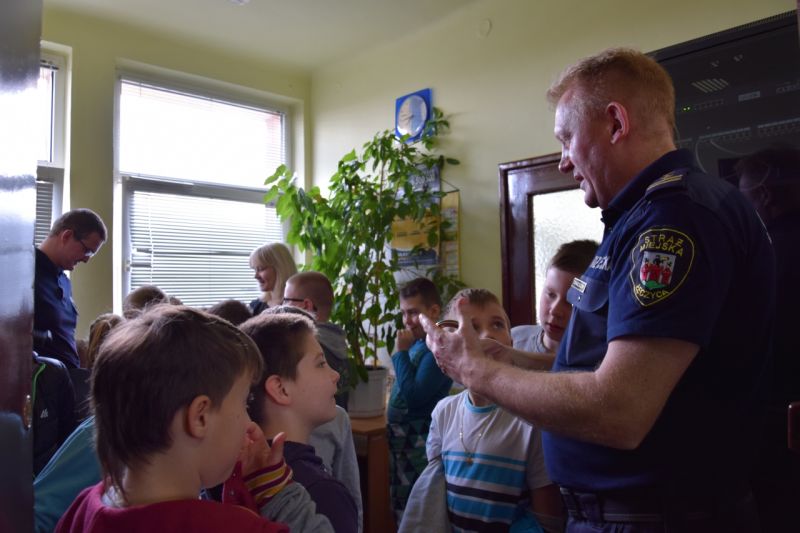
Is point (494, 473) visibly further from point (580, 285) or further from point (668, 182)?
point (668, 182)

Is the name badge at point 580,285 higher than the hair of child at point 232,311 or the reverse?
higher

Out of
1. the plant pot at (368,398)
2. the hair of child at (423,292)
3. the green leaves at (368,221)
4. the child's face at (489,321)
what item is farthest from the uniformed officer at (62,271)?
the child's face at (489,321)

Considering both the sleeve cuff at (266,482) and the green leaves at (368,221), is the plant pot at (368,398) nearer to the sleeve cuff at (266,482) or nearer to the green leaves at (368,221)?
the green leaves at (368,221)

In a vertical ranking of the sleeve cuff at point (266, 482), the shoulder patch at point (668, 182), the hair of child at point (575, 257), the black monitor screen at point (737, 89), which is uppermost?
the black monitor screen at point (737, 89)

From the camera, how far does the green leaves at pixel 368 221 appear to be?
3490 mm

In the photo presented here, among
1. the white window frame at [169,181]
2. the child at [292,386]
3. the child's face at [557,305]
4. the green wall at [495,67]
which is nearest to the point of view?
the child at [292,386]

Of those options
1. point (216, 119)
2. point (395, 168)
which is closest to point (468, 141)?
point (395, 168)

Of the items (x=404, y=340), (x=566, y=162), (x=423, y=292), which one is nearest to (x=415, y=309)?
(x=423, y=292)

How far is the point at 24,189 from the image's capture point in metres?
0.54

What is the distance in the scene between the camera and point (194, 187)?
169 inches

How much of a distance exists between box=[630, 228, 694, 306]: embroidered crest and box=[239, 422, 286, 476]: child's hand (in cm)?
65

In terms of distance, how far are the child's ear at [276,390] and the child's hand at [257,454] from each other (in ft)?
0.80

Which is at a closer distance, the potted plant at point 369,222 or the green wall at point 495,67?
the green wall at point 495,67

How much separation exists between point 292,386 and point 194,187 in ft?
10.7
